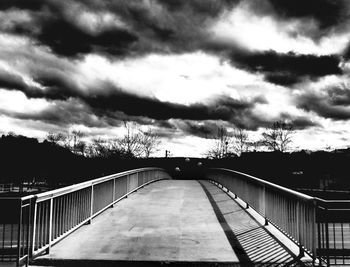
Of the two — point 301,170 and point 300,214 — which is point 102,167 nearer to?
point 301,170

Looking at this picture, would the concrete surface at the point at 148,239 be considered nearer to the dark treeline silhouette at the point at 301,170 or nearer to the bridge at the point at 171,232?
the bridge at the point at 171,232

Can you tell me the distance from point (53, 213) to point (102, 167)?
5644 cm

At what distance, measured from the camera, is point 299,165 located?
59281 mm

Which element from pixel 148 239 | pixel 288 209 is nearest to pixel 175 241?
pixel 148 239

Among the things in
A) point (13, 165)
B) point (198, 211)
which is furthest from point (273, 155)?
point (198, 211)

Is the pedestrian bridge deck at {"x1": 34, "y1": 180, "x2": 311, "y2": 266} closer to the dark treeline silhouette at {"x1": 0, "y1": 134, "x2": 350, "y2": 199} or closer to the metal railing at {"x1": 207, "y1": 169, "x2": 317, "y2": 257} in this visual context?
the metal railing at {"x1": 207, "y1": 169, "x2": 317, "y2": 257}

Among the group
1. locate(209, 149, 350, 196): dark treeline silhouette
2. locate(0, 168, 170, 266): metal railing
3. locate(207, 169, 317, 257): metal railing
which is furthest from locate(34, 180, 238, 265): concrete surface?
locate(209, 149, 350, 196): dark treeline silhouette

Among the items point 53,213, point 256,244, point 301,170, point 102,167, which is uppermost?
point 53,213

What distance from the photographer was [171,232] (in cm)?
845

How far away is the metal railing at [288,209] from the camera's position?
6.10 meters

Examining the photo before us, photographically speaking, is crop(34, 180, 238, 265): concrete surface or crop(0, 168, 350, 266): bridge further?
crop(34, 180, 238, 265): concrete surface

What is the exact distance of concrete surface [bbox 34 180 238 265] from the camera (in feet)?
20.6

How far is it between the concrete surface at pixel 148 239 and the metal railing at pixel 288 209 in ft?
4.31

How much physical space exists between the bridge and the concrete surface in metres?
0.02
